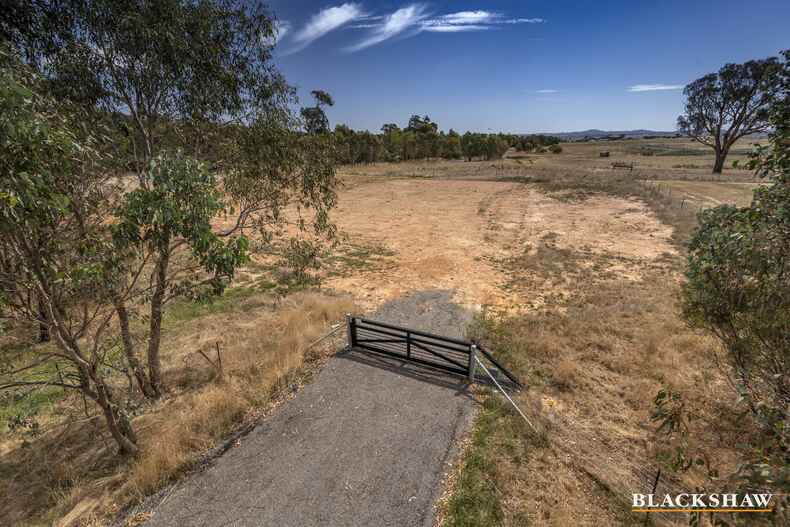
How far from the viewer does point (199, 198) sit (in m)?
5.63

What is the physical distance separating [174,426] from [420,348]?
6.21m

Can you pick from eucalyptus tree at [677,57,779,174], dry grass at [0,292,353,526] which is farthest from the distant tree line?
dry grass at [0,292,353,526]

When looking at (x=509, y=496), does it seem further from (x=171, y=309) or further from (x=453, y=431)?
(x=171, y=309)

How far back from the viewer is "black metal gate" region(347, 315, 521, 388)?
922 centimetres

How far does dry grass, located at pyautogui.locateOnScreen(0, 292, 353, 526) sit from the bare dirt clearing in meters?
4.54

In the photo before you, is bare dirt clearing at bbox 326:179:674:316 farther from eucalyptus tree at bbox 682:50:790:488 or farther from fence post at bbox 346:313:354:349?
eucalyptus tree at bbox 682:50:790:488

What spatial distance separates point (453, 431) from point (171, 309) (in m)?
12.6

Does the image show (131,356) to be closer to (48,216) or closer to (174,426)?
(174,426)

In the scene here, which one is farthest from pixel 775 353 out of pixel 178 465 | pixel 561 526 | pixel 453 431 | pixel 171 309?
pixel 171 309

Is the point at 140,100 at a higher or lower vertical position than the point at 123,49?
A: lower

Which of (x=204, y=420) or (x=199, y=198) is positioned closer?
(x=199, y=198)

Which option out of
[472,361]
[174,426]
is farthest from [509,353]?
[174,426]

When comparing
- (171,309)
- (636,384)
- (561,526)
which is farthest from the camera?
(171,309)

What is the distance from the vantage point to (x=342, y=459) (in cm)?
710
